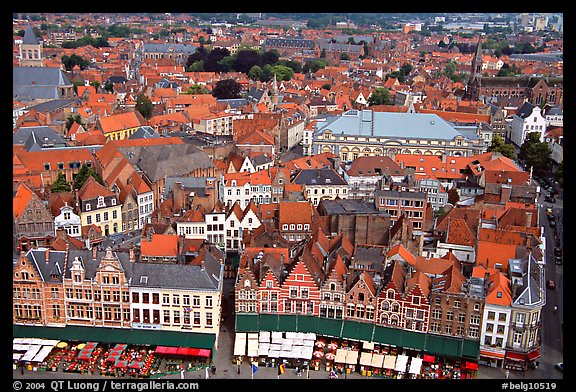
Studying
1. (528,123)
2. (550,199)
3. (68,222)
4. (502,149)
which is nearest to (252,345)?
(68,222)

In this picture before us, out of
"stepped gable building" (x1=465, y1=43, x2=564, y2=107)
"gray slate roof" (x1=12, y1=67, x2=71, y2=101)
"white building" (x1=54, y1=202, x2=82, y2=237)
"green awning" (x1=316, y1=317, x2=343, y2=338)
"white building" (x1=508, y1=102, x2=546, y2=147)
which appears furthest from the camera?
"stepped gable building" (x1=465, y1=43, x2=564, y2=107)

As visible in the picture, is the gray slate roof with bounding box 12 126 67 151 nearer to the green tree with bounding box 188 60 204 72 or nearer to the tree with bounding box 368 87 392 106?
the tree with bounding box 368 87 392 106

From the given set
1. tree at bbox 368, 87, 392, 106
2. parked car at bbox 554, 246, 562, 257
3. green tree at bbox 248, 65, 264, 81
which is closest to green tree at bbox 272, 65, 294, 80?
green tree at bbox 248, 65, 264, 81

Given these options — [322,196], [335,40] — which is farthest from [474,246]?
[335,40]

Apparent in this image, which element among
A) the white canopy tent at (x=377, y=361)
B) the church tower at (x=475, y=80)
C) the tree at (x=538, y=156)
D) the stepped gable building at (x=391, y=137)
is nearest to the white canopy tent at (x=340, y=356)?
the white canopy tent at (x=377, y=361)

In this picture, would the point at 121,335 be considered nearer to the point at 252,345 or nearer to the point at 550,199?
the point at 252,345

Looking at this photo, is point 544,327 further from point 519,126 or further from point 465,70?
point 465,70
